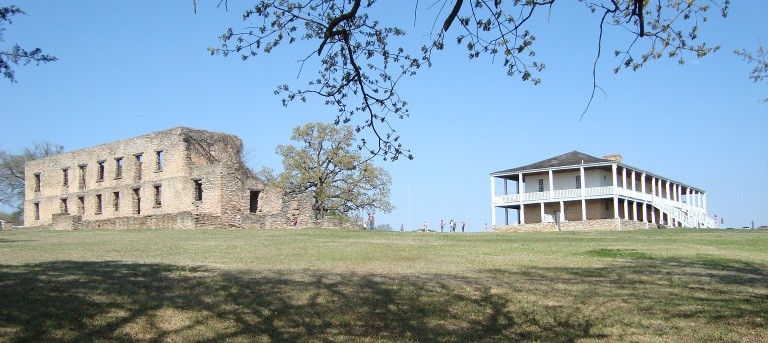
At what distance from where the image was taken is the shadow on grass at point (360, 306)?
872 centimetres

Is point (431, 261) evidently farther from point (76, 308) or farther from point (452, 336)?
point (76, 308)

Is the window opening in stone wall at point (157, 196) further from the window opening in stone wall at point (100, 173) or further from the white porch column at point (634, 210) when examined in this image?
the white porch column at point (634, 210)

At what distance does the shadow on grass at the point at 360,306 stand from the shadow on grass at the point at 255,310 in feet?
0.05

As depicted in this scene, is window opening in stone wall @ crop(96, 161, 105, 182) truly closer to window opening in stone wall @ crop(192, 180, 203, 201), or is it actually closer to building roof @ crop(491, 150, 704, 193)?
window opening in stone wall @ crop(192, 180, 203, 201)

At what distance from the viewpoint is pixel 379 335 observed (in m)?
8.80

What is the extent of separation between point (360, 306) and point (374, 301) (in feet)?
1.07

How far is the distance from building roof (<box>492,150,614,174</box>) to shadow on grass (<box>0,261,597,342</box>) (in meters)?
47.9

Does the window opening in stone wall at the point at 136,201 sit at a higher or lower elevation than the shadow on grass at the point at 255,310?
higher

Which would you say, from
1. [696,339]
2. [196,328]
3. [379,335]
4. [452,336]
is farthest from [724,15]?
[196,328]

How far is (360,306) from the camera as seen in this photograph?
9.95m

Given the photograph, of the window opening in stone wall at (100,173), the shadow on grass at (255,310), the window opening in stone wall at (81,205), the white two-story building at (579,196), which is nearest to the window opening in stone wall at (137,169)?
the window opening in stone wall at (100,173)

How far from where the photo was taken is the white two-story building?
5528 centimetres

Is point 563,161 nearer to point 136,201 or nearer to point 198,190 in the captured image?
point 198,190

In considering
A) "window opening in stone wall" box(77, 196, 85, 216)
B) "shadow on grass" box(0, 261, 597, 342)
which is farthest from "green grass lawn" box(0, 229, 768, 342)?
"window opening in stone wall" box(77, 196, 85, 216)
